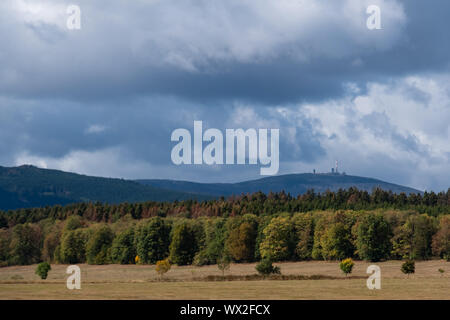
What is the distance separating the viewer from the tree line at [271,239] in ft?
537

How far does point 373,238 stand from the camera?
163 meters

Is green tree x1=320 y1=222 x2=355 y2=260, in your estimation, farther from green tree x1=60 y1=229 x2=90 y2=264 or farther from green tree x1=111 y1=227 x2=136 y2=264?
green tree x1=60 y1=229 x2=90 y2=264

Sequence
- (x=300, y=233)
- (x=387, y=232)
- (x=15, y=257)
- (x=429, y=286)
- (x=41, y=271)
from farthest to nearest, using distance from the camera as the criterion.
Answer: (x=15, y=257), (x=300, y=233), (x=387, y=232), (x=41, y=271), (x=429, y=286)

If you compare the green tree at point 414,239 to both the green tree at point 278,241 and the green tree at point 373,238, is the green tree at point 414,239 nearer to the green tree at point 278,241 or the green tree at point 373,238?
the green tree at point 373,238

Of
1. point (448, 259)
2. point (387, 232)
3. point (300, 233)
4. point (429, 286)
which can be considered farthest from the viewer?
point (300, 233)

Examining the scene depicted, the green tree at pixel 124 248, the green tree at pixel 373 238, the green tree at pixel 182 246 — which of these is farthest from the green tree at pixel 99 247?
the green tree at pixel 373 238

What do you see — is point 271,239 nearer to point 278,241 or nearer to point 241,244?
point 278,241

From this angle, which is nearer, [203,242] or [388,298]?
[388,298]

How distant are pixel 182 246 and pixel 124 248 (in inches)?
647

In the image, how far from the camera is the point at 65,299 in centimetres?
6538

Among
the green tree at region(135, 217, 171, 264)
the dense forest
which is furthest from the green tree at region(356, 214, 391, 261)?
the green tree at region(135, 217, 171, 264)

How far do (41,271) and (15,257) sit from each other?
92.1m
